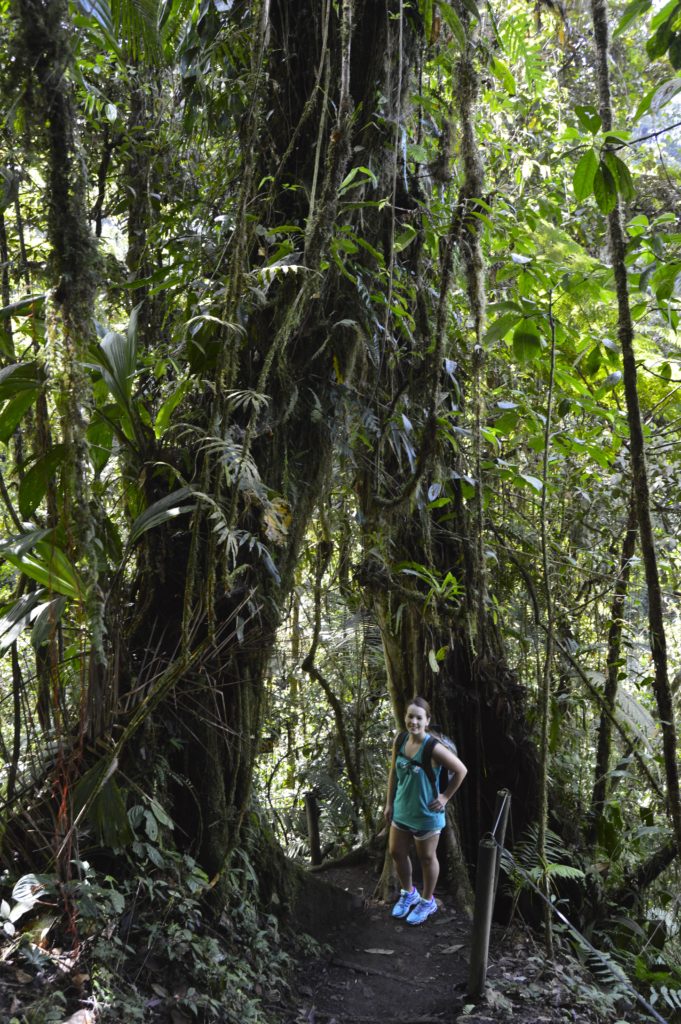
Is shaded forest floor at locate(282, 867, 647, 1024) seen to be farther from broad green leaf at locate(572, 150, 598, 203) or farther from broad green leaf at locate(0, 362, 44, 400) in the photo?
broad green leaf at locate(572, 150, 598, 203)

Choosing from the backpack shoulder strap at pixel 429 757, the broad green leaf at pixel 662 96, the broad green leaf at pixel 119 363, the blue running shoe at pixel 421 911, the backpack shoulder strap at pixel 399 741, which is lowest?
the blue running shoe at pixel 421 911

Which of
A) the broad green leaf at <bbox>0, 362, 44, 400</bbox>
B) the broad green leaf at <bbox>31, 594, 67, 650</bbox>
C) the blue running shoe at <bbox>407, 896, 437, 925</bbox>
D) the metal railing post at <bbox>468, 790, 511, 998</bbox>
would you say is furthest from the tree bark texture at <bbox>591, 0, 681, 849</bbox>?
the broad green leaf at <bbox>0, 362, 44, 400</bbox>

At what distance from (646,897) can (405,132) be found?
486cm

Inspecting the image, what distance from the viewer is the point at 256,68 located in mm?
3195

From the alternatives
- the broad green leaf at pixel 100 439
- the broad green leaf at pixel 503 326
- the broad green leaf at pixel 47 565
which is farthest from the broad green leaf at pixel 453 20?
the broad green leaf at pixel 47 565

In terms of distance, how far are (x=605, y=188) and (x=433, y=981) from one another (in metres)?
3.74

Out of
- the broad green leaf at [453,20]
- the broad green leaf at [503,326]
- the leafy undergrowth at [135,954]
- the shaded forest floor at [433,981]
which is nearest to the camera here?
the leafy undergrowth at [135,954]

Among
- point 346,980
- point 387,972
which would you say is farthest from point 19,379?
point 387,972

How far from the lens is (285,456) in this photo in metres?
3.67

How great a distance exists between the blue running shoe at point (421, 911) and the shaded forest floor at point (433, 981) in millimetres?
53

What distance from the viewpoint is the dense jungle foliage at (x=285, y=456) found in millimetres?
2682

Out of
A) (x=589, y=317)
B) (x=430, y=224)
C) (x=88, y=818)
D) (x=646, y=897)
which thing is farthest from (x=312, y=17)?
(x=646, y=897)

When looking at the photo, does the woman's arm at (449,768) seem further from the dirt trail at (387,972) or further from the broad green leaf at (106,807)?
the broad green leaf at (106,807)

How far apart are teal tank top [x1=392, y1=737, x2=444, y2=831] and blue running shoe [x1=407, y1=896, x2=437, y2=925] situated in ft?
1.61
